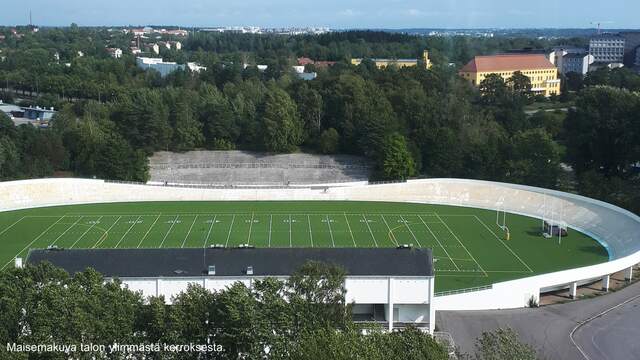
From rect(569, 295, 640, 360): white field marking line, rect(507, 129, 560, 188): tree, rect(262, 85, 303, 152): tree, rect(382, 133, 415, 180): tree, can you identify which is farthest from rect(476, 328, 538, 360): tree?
rect(262, 85, 303, 152): tree

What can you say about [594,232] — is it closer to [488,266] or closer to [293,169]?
[488,266]

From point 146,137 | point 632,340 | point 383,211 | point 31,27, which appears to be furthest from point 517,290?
point 31,27

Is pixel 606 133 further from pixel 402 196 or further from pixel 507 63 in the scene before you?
pixel 507 63

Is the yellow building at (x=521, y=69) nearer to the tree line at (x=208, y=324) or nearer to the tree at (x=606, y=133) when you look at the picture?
the tree at (x=606, y=133)

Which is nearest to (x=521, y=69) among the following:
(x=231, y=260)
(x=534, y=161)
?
(x=534, y=161)

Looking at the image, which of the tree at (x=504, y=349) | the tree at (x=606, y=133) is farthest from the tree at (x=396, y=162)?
the tree at (x=504, y=349)

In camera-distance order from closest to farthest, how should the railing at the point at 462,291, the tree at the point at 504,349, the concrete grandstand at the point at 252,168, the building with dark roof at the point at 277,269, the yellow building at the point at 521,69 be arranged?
the tree at the point at 504,349, the building with dark roof at the point at 277,269, the railing at the point at 462,291, the concrete grandstand at the point at 252,168, the yellow building at the point at 521,69

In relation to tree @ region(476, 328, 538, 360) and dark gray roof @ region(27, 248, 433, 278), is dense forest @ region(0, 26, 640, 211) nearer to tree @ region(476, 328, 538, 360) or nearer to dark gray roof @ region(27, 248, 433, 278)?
dark gray roof @ region(27, 248, 433, 278)
